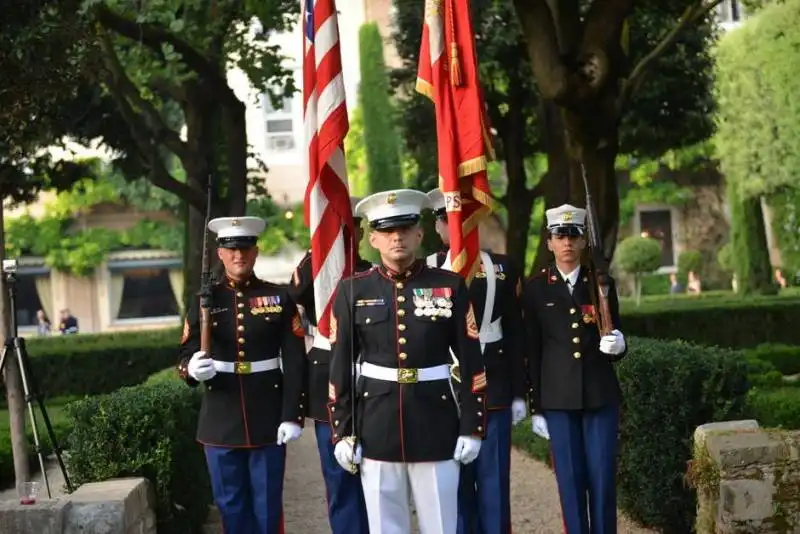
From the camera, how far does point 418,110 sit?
23.0m

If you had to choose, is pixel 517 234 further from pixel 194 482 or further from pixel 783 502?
pixel 783 502

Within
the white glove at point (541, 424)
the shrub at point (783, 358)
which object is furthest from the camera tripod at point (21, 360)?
the shrub at point (783, 358)

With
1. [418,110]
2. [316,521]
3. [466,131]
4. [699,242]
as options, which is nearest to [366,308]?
[466,131]

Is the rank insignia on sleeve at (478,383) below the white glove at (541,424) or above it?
above

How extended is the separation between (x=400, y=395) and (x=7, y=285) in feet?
9.97

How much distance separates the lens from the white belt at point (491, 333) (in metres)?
6.94

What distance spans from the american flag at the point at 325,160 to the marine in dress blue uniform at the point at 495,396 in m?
0.67

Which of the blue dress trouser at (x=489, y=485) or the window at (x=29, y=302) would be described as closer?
the blue dress trouser at (x=489, y=485)

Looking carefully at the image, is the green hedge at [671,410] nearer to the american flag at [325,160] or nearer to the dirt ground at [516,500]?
the dirt ground at [516,500]

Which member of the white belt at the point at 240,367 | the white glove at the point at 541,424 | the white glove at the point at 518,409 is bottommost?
the white glove at the point at 541,424

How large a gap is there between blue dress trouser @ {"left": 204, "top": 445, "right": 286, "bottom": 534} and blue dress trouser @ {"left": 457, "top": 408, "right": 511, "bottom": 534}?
100 cm

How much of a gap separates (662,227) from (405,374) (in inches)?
1831

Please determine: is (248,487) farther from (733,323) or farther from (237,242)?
(733,323)

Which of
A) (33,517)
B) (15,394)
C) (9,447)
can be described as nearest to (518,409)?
(33,517)
